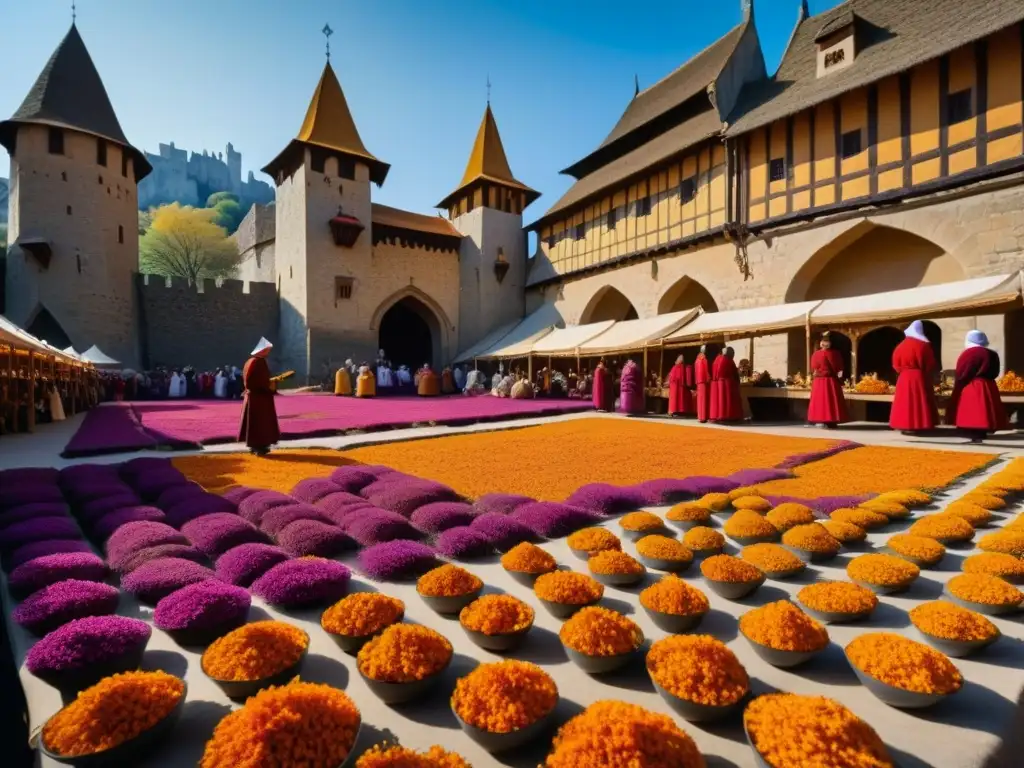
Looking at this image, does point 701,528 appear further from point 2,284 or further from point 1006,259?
point 2,284

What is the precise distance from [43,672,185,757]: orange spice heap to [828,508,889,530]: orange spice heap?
11.9 ft

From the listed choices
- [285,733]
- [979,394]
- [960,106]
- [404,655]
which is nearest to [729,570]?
[404,655]

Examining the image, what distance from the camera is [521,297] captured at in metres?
25.3

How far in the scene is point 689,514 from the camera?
11.6 feet

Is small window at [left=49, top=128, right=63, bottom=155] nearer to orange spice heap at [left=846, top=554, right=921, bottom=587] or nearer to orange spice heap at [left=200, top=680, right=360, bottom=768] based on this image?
orange spice heap at [left=200, top=680, right=360, bottom=768]

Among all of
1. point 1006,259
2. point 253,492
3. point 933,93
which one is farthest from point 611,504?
point 933,93

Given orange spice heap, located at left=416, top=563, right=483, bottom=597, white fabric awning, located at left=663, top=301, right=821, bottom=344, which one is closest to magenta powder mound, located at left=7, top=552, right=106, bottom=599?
orange spice heap, located at left=416, top=563, right=483, bottom=597

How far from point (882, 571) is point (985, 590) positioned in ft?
1.20

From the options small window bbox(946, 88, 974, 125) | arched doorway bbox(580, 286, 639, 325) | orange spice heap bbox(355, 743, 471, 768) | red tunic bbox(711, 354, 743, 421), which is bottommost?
orange spice heap bbox(355, 743, 471, 768)

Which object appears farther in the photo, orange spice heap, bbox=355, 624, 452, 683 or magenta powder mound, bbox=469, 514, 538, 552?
magenta powder mound, bbox=469, 514, 538, 552

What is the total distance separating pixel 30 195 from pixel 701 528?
985 inches

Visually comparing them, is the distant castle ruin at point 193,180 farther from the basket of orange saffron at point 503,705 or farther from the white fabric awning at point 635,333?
the basket of orange saffron at point 503,705

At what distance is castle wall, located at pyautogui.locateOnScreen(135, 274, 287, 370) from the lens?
20359mm

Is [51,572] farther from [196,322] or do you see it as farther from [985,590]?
[196,322]
